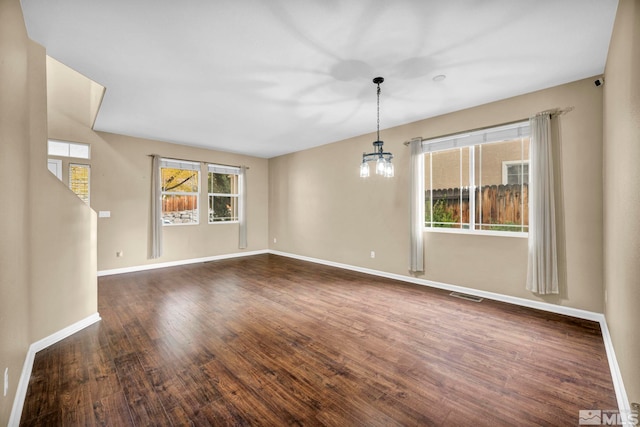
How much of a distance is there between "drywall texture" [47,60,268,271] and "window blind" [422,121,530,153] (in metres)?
4.97

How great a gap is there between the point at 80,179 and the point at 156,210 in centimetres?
134

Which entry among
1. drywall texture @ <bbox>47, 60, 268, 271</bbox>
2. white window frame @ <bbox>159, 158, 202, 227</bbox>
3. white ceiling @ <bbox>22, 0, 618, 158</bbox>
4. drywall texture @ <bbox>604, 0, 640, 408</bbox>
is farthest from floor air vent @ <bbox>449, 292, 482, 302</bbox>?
white window frame @ <bbox>159, 158, 202, 227</bbox>

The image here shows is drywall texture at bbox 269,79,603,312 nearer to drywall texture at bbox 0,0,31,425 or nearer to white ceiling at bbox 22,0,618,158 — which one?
white ceiling at bbox 22,0,618,158

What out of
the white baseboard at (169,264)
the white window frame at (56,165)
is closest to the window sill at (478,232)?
the white baseboard at (169,264)

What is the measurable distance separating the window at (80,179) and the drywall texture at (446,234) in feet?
13.4

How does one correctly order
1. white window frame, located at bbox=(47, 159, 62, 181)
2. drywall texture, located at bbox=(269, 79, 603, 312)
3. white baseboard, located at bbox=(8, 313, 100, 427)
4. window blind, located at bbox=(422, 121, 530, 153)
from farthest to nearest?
white window frame, located at bbox=(47, 159, 62, 181)
window blind, located at bbox=(422, 121, 530, 153)
drywall texture, located at bbox=(269, 79, 603, 312)
white baseboard, located at bbox=(8, 313, 100, 427)

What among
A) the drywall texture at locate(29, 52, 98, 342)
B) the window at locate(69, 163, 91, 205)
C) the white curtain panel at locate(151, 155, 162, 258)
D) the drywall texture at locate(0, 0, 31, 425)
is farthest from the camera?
the white curtain panel at locate(151, 155, 162, 258)

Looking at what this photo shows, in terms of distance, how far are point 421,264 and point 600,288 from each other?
2.06 meters

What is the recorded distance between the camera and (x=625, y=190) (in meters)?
1.87

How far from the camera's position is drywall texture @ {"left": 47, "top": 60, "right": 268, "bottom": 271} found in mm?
4391

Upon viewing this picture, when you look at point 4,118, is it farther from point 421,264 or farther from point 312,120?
point 421,264

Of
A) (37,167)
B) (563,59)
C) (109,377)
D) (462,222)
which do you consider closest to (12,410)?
(109,377)

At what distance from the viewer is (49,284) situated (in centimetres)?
258

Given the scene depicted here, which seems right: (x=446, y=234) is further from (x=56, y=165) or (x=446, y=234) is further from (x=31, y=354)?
(x=56, y=165)
